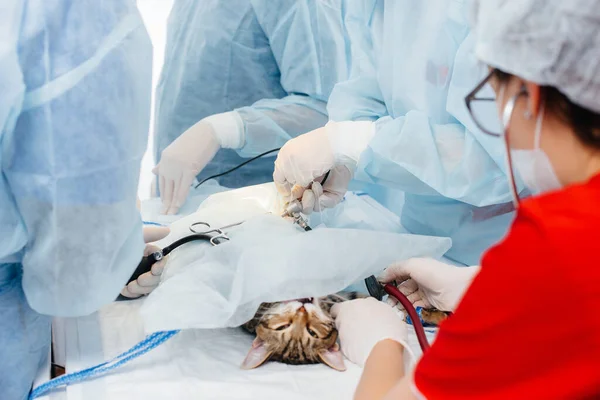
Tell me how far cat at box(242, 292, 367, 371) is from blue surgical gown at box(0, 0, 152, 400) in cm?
27

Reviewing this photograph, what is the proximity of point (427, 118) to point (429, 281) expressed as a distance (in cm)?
34

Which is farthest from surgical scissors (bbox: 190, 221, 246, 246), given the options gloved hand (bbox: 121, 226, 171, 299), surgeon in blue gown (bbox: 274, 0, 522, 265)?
surgeon in blue gown (bbox: 274, 0, 522, 265)

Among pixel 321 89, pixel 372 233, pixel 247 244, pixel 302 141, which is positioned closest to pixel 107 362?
pixel 247 244

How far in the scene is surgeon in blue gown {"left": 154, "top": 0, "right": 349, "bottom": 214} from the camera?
1.60 metres

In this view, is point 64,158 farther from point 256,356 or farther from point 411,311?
point 411,311

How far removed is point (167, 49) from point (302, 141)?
753 mm

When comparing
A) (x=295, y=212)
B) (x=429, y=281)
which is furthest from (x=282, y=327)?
(x=295, y=212)

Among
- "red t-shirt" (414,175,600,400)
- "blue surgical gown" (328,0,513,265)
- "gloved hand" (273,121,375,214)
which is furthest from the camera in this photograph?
"gloved hand" (273,121,375,214)

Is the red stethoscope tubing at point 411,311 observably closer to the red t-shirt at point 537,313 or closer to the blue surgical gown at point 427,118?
the blue surgical gown at point 427,118

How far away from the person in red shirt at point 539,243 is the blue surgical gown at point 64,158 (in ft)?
1.53

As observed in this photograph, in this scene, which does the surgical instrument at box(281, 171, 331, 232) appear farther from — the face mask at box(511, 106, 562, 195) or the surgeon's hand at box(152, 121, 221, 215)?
the face mask at box(511, 106, 562, 195)

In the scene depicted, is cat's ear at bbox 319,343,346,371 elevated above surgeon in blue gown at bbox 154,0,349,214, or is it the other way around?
surgeon in blue gown at bbox 154,0,349,214

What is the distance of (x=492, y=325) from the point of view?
46 cm

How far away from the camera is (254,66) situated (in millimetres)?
1721
